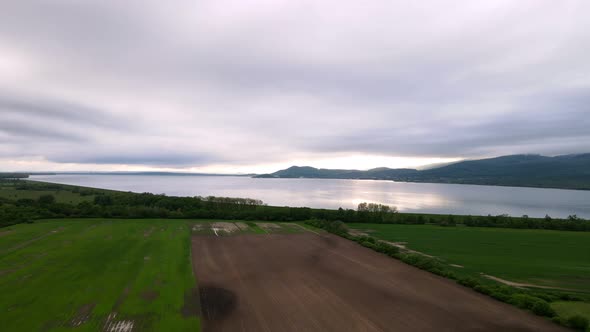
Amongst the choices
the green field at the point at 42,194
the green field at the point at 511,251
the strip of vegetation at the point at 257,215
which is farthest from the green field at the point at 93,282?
the green field at the point at 42,194

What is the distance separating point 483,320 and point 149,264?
29076 mm

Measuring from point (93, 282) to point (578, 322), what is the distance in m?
34.9

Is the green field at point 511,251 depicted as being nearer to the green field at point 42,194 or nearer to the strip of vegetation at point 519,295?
the strip of vegetation at point 519,295

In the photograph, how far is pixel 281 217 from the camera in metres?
67.7

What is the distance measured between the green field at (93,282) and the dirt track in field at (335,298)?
7.85 ft

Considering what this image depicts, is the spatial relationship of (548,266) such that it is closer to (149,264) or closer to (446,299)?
(446,299)

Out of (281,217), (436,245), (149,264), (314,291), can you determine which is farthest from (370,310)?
(281,217)

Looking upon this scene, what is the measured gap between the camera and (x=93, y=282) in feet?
73.4

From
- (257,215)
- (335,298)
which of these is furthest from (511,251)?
(257,215)

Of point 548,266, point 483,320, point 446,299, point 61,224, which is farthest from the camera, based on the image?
point 61,224

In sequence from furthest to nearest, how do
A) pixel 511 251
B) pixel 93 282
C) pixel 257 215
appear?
1. pixel 257 215
2. pixel 511 251
3. pixel 93 282

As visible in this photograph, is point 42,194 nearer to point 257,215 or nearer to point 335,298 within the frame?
point 257,215

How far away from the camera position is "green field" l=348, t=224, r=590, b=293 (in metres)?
26.8

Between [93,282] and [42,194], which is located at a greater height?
[42,194]
